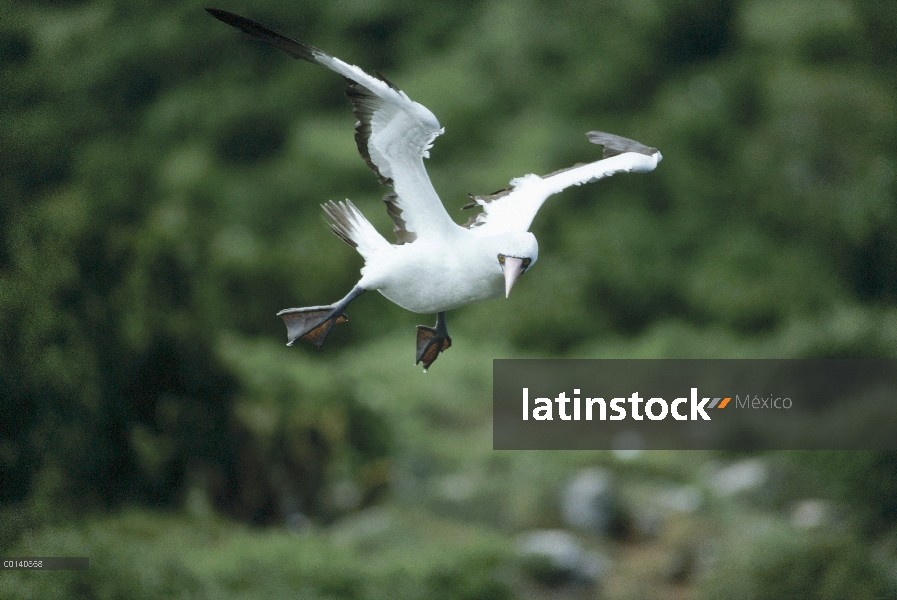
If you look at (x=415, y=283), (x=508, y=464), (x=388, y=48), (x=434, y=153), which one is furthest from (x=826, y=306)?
(x=415, y=283)

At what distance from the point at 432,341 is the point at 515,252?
862mm

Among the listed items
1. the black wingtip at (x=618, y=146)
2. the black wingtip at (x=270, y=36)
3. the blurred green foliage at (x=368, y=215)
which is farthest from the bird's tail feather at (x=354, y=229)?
the blurred green foliage at (x=368, y=215)

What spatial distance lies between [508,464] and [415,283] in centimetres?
580

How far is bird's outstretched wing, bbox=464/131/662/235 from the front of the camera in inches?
132

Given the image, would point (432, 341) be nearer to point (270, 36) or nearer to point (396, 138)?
point (396, 138)

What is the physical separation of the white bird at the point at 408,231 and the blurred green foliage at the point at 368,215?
3552 millimetres

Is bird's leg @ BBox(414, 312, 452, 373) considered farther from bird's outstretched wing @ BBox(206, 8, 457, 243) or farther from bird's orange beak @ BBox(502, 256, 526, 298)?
bird's orange beak @ BBox(502, 256, 526, 298)

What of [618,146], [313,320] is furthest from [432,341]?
[618,146]

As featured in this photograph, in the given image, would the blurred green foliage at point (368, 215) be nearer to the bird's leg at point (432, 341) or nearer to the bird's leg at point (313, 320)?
the bird's leg at point (432, 341)

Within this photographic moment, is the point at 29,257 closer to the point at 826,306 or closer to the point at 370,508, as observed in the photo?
the point at 370,508

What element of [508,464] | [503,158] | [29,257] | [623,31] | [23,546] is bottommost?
[23,546]

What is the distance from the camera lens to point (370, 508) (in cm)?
770

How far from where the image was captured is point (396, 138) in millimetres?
2965

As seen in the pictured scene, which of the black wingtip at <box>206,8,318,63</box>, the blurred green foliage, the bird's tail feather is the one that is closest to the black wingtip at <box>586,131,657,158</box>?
the bird's tail feather
